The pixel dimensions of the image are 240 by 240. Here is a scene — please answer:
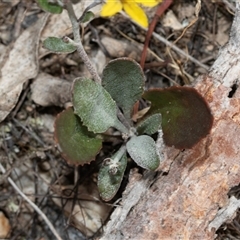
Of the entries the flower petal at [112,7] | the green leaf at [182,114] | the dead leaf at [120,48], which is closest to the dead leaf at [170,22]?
the dead leaf at [120,48]

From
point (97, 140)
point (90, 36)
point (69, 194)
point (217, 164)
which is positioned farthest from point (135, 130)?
point (90, 36)

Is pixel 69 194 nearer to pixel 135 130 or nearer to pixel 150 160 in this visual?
pixel 135 130

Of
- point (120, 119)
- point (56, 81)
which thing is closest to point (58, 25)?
point (56, 81)

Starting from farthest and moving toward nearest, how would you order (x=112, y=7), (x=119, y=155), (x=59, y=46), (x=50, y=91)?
(x=50, y=91), (x=112, y=7), (x=119, y=155), (x=59, y=46)

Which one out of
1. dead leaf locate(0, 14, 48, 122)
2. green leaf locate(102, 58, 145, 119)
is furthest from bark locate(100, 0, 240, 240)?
dead leaf locate(0, 14, 48, 122)

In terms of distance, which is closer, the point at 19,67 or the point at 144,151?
the point at 144,151

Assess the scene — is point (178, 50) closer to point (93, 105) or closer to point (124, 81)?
point (124, 81)

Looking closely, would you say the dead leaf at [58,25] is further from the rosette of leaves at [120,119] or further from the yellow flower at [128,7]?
A: the rosette of leaves at [120,119]

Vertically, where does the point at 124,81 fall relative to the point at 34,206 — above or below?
above
